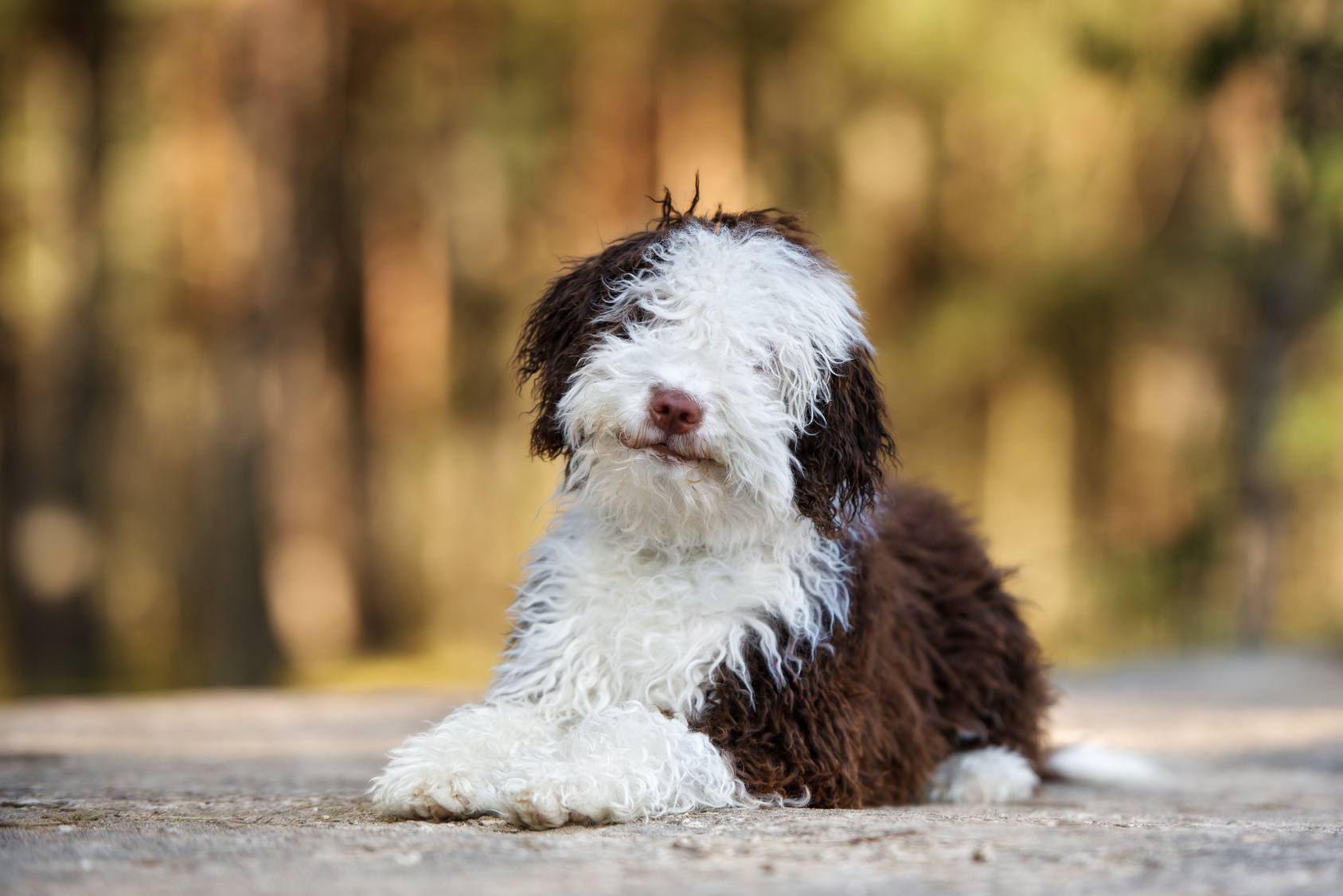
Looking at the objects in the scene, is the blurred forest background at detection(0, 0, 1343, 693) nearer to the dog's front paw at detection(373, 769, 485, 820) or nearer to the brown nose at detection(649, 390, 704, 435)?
the dog's front paw at detection(373, 769, 485, 820)

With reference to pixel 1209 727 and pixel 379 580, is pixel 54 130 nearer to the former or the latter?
pixel 379 580

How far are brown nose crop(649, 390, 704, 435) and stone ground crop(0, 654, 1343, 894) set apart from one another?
1125 mm

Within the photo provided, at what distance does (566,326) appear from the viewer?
4473mm

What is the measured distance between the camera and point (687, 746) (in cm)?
393

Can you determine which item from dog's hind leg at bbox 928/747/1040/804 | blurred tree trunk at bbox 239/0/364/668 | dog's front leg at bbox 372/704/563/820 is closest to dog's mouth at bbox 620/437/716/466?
dog's front leg at bbox 372/704/563/820

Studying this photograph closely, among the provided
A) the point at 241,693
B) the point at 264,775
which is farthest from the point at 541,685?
the point at 241,693

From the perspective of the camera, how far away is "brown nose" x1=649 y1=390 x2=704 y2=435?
3883mm

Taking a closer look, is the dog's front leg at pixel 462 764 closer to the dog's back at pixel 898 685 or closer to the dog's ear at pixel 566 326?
the dog's back at pixel 898 685

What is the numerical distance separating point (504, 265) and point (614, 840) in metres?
19.0

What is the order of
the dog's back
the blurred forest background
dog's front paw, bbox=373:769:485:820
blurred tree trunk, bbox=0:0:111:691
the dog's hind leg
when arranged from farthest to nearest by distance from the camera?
blurred tree trunk, bbox=0:0:111:691 → the blurred forest background → the dog's hind leg → the dog's back → dog's front paw, bbox=373:769:485:820

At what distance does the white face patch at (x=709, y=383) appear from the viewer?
13.0 ft

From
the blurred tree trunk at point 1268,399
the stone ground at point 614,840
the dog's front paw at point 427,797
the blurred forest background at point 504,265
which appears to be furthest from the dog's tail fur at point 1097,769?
the blurred forest background at point 504,265

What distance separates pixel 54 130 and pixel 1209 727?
58.4 ft

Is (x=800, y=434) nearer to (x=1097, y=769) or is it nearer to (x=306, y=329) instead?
(x=1097, y=769)
